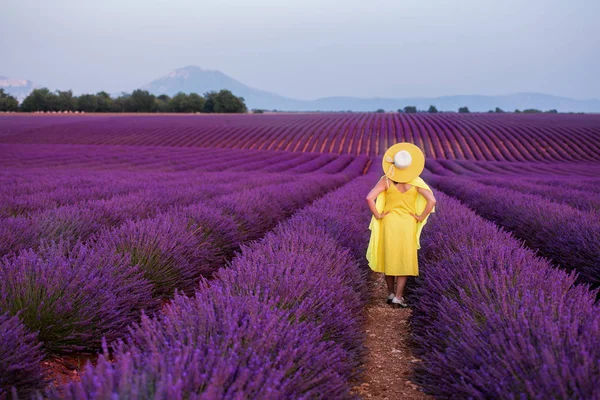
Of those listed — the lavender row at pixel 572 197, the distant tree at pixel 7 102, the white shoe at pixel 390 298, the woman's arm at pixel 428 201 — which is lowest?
the white shoe at pixel 390 298

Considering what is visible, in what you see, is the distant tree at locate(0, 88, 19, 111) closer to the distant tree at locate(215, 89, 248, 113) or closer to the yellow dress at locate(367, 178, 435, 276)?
the distant tree at locate(215, 89, 248, 113)

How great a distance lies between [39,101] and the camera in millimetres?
67312

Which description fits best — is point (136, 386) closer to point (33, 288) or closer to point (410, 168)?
point (33, 288)

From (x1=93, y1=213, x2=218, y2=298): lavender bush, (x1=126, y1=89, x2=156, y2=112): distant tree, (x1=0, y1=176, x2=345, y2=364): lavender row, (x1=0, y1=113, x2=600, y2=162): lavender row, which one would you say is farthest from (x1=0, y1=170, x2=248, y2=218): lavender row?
(x1=126, y1=89, x2=156, y2=112): distant tree

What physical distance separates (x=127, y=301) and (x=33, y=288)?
1.77ft

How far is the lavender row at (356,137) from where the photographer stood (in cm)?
3109

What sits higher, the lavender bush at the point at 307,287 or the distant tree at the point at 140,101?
the distant tree at the point at 140,101

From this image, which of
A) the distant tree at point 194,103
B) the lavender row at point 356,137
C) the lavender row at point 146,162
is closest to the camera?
the lavender row at point 146,162

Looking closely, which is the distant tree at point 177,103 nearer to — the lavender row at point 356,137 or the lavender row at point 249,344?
the lavender row at point 356,137

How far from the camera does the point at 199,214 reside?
198 inches

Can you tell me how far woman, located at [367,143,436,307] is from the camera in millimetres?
3840

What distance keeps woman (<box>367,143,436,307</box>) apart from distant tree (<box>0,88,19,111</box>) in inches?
3082

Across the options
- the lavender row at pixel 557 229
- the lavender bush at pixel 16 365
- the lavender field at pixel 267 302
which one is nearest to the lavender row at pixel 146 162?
the lavender field at pixel 267 302

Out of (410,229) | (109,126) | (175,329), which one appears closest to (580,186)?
(410,229)
